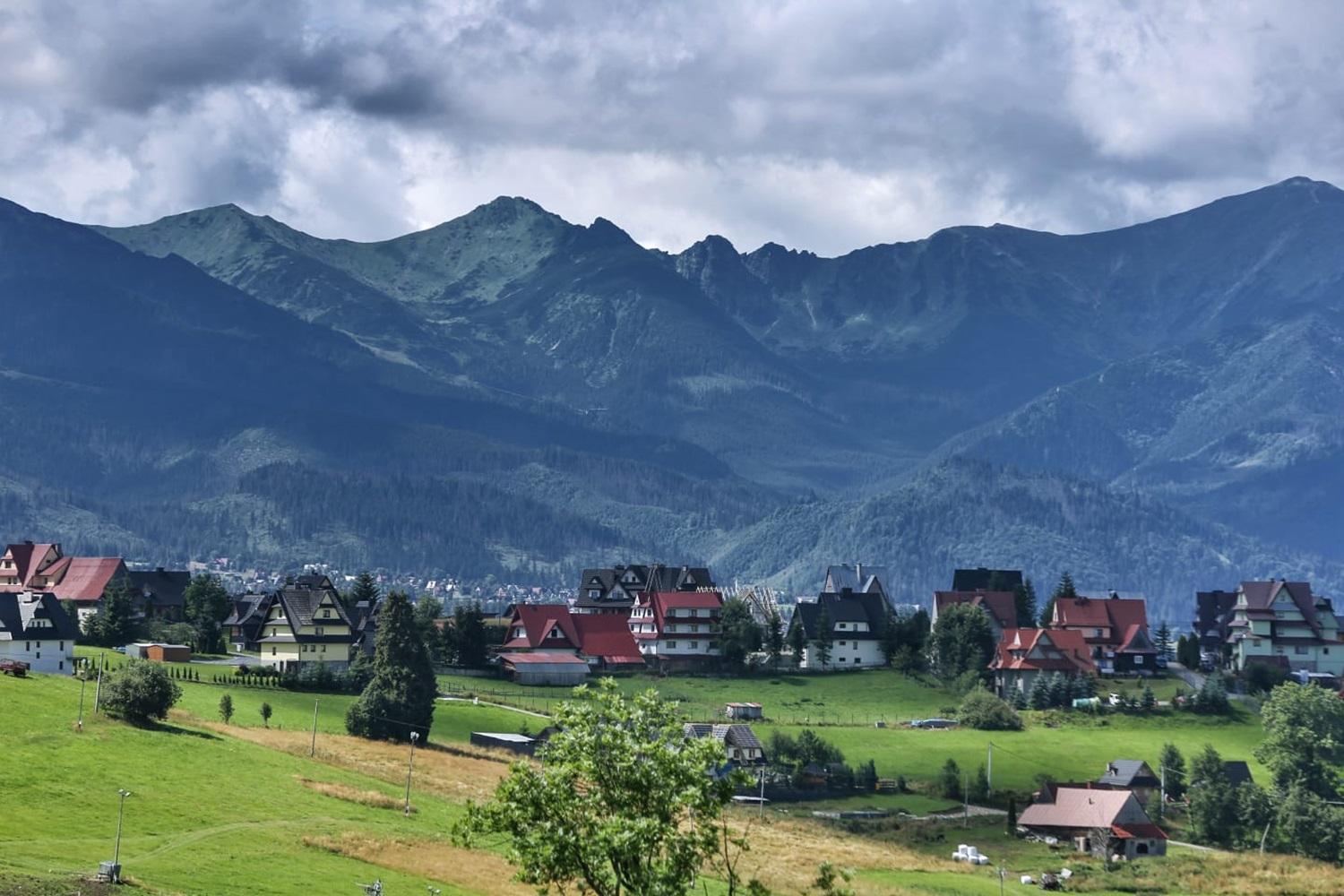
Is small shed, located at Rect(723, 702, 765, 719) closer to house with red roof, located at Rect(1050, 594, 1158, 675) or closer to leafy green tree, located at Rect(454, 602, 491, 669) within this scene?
leafy green tree, located at Rect(454, 602, 491, 669)

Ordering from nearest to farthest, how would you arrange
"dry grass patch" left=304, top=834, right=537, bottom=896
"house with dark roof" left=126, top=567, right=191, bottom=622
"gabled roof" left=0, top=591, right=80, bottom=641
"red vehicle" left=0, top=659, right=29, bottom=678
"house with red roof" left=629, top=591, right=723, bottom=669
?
"dry grass patch" left=304, top=834, right=537, bottom=896 < "red vehicle" left=0, top=659, right=29, bottom=678 < "gabled roof" left=0, top=591, right=80, bottom=641 < "house with dark roof" left=126, top=567, right=191, bottom=622 < "house with red roof" left=629, top=591, right=723, bottom=669

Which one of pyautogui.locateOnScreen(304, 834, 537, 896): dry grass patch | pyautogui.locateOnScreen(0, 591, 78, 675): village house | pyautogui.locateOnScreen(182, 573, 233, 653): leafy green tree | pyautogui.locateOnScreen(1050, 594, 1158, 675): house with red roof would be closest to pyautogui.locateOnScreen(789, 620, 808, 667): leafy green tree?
pyautogui.locateOnScreen(1050, 594, 1158, 675): house with red roof

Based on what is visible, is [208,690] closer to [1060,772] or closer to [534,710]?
[534,710]

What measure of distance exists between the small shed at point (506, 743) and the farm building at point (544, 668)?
36829 millimetres

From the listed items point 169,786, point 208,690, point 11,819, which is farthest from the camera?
point 208,690

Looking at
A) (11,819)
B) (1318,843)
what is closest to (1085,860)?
(1318,843)

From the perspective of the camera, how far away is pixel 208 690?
12750 centimetres

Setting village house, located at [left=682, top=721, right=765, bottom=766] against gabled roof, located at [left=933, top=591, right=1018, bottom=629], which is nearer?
village house, located at [left=682, top=721, right=765, bottom=766]

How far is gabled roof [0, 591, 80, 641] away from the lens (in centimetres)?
12581

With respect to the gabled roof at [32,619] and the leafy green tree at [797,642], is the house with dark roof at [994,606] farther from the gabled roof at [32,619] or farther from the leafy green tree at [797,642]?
the gabled roof at [32,619]

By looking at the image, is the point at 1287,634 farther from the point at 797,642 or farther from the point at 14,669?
the point at 14,669

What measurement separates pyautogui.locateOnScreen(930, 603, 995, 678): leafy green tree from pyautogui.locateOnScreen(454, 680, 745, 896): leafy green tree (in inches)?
4378

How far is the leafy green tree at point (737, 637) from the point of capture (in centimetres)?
17400

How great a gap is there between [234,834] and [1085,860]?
2145 inches
